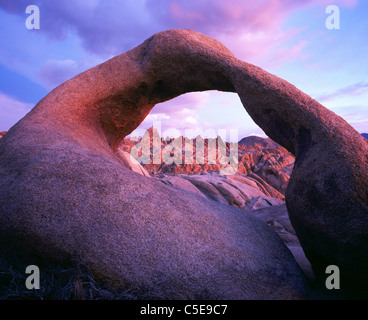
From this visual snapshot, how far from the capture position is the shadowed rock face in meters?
2.19

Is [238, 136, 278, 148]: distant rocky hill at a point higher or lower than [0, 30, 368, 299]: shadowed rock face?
higher

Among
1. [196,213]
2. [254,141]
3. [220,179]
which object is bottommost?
[196,213]

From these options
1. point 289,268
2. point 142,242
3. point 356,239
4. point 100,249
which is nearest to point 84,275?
point 100,249

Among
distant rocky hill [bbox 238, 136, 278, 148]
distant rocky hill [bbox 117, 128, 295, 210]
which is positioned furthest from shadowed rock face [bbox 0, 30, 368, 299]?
distant rocky hill [bbox 238, 136, 278, 148]

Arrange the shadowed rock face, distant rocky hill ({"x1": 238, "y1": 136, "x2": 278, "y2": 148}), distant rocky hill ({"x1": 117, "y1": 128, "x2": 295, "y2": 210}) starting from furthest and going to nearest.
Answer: distant rocky hill ({"x1": 238, "y1": 136, "x2": 278, "y2": 148}) → distant rocky hill ({"x1": 117, "y1": 128, "x2": 295, "y2": 210}) → the shadowed rock face

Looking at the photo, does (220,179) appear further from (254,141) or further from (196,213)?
→ (254,141)

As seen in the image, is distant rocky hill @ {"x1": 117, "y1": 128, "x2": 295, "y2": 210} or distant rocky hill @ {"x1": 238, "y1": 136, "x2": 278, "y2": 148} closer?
distant rocky hill @ {"x1": 117, "y1": 128, "x2": 295, "y2": 210}

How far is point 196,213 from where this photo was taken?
9.36 ft

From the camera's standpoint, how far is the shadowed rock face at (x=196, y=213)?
7.20 ft

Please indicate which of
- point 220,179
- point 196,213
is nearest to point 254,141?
point 220,179

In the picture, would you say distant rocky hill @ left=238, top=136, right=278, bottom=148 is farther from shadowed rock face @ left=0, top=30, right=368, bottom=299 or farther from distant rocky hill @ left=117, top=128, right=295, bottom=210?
shadowed rock face @ left=0, top=30, right=368, bottom=299

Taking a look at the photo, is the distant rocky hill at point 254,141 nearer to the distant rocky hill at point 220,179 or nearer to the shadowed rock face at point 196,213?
the distant rocky hill at point 220,179

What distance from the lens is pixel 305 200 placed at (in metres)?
2.68

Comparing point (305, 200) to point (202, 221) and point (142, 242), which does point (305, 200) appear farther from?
point (142, 242)
